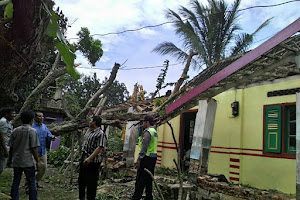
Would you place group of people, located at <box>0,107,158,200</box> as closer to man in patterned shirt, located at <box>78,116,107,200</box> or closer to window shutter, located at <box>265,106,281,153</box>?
man in patterned shirt, located at <box>78,116,107,200</box>

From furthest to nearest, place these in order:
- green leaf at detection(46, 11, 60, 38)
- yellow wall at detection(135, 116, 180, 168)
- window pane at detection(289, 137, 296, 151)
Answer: yellow wall at detection(135, 116, 180, 168) → window pane at detection(289, 137, 296, 151) → green leaf at detection(46, 11, 60, 38)

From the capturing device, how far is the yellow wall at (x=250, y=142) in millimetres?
7098

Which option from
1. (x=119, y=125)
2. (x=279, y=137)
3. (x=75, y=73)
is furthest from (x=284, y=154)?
(x=75, y=73)

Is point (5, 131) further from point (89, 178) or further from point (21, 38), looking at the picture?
point (21, 38)

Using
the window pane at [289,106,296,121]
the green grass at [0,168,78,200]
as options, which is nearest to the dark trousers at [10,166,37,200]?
the green grass at [0,168,78,200]

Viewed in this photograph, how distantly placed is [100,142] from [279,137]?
470 cm

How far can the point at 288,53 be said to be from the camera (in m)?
5.92

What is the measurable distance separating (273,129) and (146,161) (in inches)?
143

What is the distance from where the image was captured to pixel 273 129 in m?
7.34

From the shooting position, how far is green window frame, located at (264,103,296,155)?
23.2 feet

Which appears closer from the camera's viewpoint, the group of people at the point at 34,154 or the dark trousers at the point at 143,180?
the group of people at the point at 34,154

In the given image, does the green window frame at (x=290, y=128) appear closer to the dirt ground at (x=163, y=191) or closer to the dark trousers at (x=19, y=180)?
the dirt ground at (x=163, y=191)

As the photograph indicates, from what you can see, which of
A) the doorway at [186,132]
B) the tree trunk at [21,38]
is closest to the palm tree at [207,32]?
the doorway at [186,132]

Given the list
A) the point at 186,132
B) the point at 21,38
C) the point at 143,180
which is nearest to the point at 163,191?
the point at 143,180
